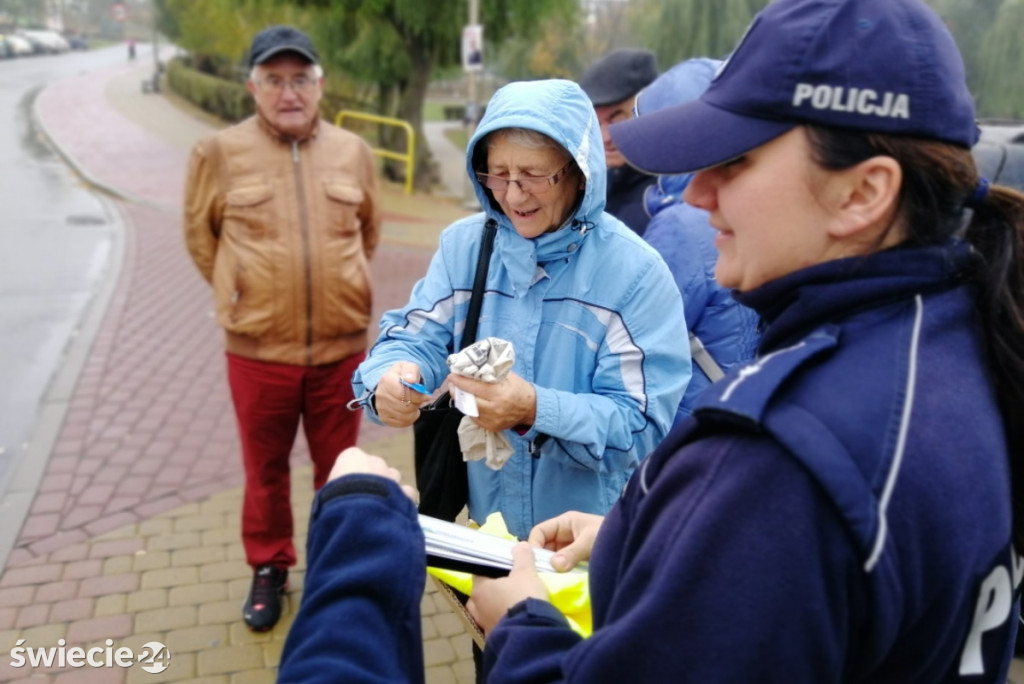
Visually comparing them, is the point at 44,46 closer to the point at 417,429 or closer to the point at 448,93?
the point at 448,93

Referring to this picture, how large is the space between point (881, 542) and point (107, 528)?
13.5 ft

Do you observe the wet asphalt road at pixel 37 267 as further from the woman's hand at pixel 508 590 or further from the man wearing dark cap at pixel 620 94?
the woman's hand at pixel 508 590

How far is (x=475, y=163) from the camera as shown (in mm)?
2344

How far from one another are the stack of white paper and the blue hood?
33.6 inches

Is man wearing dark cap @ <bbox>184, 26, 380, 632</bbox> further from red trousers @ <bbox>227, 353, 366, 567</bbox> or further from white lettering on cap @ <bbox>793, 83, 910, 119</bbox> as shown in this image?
white lettering on cap @ <bbox>793, 83, 910, 119</bbox>

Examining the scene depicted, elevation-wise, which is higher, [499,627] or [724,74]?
[724,74]

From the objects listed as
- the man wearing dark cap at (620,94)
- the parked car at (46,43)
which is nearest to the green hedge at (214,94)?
the man wearing dark cap at (620,94)

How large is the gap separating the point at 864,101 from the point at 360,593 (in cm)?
91

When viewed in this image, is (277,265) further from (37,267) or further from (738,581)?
(37,267)

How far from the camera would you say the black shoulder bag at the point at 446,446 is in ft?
7.34

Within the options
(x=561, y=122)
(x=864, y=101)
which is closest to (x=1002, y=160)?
(x=561, y=122)

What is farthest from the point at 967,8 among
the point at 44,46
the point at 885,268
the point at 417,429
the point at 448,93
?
the point at 44,46

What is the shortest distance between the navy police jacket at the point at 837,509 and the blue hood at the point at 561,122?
43.7 inches

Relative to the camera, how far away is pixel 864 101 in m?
1.01
